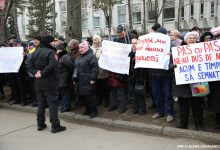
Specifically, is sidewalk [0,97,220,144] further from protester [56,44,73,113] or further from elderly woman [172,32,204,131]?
protester [56,44,73,113]

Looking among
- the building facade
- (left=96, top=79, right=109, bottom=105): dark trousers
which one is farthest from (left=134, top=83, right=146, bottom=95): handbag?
the building facade

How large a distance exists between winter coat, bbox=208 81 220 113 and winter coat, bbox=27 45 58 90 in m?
3.20

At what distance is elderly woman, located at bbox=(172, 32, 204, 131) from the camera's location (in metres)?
6.28

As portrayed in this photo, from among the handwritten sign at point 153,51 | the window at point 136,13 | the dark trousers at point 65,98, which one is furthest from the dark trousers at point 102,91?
the window at point 136,13

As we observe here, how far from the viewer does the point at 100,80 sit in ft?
28.1

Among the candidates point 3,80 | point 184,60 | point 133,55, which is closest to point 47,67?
point 133,55

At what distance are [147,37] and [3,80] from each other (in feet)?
17.9

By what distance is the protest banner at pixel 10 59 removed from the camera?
9367mm

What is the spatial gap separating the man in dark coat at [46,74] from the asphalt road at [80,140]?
15.7 inches

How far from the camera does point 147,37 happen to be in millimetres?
7113

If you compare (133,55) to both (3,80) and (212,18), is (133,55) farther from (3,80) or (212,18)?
(212,18)

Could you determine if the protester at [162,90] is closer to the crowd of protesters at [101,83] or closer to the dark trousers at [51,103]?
the crowd of protesters at [101,83]

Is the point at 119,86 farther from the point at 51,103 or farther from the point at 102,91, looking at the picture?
the point at 51,103

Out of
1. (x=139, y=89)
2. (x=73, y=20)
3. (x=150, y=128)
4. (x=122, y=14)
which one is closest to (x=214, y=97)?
(x=150, y=128)
